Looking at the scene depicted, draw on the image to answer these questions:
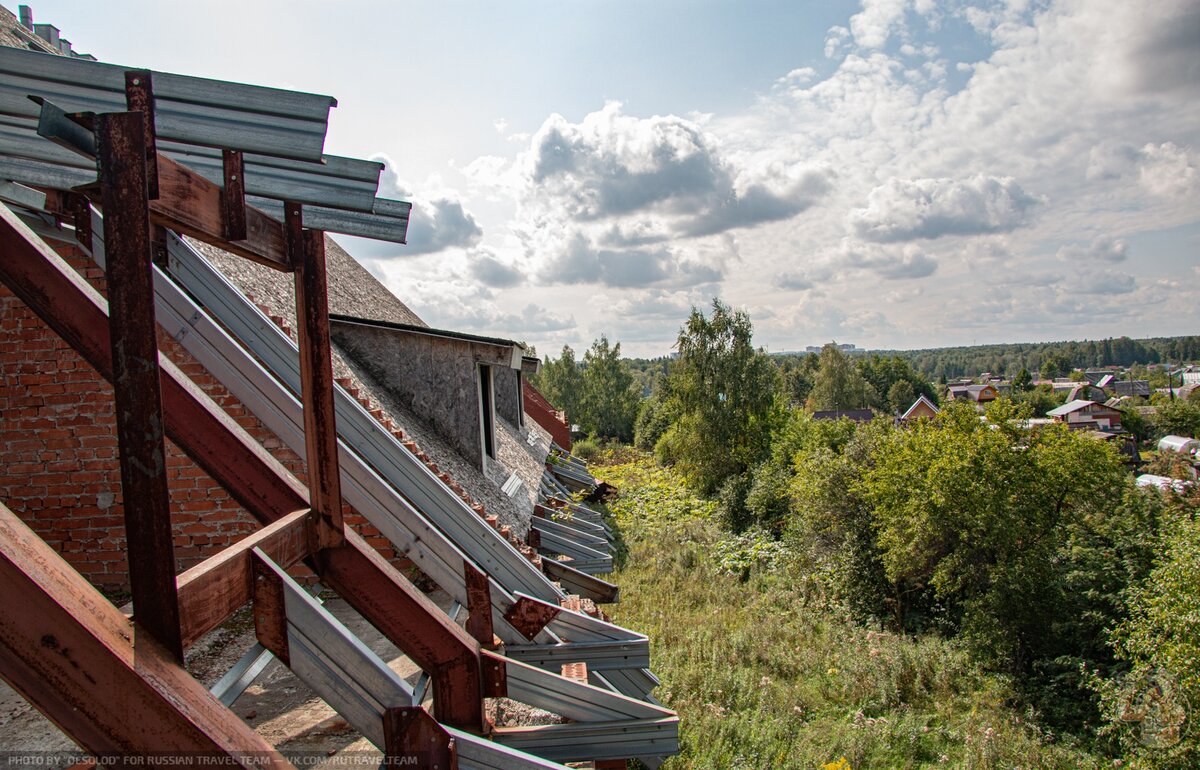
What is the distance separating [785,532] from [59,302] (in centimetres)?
2435

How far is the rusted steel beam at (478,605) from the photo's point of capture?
148 inches

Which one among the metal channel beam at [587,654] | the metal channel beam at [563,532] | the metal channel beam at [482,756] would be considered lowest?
the metal channel beam at [563,532]

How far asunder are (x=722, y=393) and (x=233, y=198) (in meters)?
30.3

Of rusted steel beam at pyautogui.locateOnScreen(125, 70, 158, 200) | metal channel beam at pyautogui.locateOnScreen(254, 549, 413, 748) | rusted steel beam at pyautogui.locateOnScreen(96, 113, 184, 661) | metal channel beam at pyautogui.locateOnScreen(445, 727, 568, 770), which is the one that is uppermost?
rusted steel beam at pyautogui.locateOnScreen(125, 70, 158, 200)

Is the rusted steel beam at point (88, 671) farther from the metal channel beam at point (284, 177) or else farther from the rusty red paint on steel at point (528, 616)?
the rusty red paint on steel at point (528, 616)

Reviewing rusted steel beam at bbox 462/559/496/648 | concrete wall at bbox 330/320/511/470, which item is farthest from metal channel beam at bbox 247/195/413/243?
concrete wall at bbox 330/320/511/470

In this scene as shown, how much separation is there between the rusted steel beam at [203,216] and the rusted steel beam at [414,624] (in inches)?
48.3

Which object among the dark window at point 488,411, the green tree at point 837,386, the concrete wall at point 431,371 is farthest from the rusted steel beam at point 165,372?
the green tree at point 837,386

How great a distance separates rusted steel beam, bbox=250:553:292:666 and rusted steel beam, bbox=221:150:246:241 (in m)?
1.11

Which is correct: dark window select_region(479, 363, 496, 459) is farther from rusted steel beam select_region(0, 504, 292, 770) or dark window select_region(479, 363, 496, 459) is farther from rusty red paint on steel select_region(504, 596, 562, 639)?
rusted steel beam select_region(0, 504, 292, 770)

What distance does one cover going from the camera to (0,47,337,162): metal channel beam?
2285 mm

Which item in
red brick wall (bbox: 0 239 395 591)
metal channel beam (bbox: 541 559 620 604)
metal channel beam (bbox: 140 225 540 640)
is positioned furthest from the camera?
metal channel beam (bbox: 541 559 620 604)

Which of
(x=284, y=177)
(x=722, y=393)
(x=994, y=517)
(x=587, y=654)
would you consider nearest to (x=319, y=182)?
(x=284, y=177)

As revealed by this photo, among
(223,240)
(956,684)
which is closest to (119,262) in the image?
(223,240)
